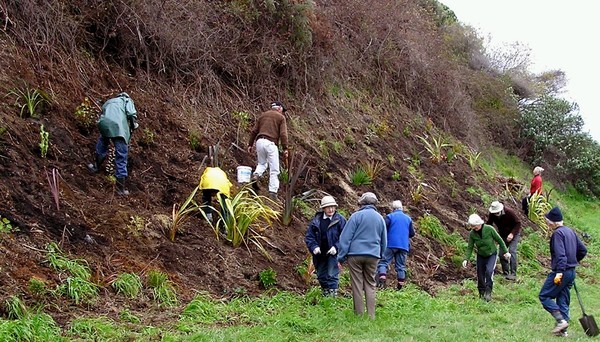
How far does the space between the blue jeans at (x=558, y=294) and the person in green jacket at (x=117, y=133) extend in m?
5.80

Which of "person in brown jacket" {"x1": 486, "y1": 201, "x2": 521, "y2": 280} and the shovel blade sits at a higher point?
"person in brown jacket" {"x1": 486, "y1": 201, "x2": 521, "y2": 280}

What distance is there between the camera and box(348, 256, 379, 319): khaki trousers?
7.47m

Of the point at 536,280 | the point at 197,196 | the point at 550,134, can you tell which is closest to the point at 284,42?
the point at 197,196

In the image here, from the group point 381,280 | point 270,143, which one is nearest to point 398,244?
point 381,280

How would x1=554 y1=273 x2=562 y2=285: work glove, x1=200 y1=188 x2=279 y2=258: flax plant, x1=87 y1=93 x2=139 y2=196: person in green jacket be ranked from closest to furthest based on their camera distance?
x1=554 y1=273 x2=562 y2=285: work glove → x1=87 y1=93 x2=139 y2=196: person in green jacket → x1=200 y1=188 x2=279 y2=258: flax plant

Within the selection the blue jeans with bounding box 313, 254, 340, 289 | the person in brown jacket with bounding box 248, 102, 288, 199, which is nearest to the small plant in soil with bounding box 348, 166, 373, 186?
the person in brown jacket with bounding box 248, 102, 288, 199

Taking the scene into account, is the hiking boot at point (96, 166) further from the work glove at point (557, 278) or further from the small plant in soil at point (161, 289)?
Answer: the work glove at point (557, 278)

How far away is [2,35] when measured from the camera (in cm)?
956

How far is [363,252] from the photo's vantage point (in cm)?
742

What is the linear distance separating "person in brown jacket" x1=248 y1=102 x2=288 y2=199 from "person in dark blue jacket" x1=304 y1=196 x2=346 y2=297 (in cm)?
248

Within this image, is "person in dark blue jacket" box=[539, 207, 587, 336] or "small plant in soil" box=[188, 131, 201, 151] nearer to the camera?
"person in dark blue jacket" box=[539, 207, 587, 336]

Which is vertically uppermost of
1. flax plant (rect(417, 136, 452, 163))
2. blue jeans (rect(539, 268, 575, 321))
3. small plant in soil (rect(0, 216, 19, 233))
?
flax plant (rect(417, 136, 452, 163))

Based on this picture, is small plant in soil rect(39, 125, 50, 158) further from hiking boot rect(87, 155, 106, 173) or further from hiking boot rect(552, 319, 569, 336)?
hiking boot rect(552, 319, 569, 336)

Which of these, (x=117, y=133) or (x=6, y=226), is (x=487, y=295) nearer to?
(x=117, y=133)
